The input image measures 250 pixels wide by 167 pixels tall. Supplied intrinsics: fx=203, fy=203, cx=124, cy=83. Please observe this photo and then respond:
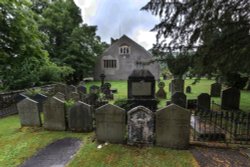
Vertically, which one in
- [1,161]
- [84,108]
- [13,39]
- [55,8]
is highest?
[55,8]

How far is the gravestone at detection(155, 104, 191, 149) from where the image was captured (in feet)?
18.7

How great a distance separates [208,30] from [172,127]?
12.6ft

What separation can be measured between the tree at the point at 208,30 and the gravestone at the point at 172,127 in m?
3.07

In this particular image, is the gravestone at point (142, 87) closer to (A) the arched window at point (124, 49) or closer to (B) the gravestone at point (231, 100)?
(B) the gravestone at point (231, 100)

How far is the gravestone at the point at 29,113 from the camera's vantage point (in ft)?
25.9

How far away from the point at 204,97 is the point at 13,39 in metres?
10.5

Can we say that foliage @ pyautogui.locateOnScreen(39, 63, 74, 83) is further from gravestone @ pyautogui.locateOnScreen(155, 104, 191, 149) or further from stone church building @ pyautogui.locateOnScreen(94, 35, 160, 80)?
stone church building @ pyautogui.locateOnScreen(94, 35, 160, 80)

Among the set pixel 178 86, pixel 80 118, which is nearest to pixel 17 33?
pixel 80 118

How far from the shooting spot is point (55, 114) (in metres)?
7.45

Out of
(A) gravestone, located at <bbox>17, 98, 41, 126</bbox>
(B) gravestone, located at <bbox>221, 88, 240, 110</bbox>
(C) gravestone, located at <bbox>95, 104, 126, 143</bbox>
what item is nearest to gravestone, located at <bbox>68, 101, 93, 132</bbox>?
(C) gravestone, located at <bbox>95, 104, 126, 143</bbox>

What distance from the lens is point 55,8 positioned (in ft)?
92.6

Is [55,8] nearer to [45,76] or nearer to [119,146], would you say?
[45,76]

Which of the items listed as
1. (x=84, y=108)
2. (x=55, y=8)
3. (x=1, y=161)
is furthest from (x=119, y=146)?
(x=55, y=8)

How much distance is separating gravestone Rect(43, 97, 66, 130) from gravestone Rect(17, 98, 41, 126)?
1.97 feet
